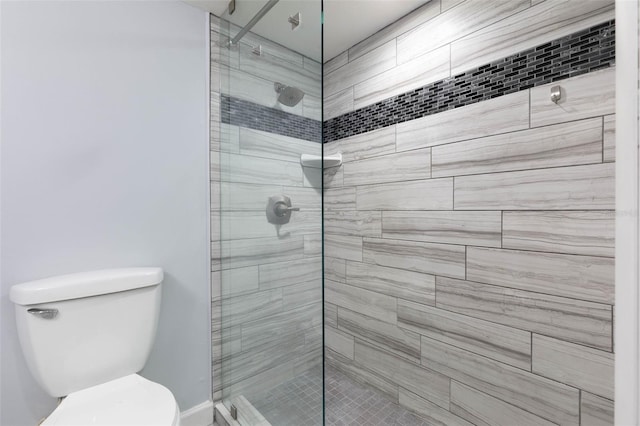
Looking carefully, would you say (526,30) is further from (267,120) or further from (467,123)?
(267,120)

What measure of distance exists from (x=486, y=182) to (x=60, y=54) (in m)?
1.92

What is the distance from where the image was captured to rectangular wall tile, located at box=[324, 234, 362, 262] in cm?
210

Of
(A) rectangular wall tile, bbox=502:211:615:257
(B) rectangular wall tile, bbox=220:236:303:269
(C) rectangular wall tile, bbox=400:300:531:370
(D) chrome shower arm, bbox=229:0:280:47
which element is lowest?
(C) rectangular wall tile, bbox=400:300:531:370

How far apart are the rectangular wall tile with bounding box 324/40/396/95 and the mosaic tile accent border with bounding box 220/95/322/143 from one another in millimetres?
917

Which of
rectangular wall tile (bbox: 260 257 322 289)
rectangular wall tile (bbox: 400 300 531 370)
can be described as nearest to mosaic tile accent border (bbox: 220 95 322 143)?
rectangular wall tile (bbox: 260 257 322 289)

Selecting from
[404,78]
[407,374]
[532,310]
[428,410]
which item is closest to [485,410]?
[428,410]

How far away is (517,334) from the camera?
1.35 meters

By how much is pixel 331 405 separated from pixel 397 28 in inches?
89.8

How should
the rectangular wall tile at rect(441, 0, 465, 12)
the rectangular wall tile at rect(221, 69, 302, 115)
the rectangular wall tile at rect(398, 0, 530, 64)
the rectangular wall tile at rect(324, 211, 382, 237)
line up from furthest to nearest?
1. the rectangular wall tile at rect(324, 211, 382, 237)
2. the rectangular wall tile at rect(441, 0, 465, 12)
3. the rectangular wall tile at rect(398, 0, 530, 64)
4. the rectangular wall tile at rect(221, 69, 302, 115)

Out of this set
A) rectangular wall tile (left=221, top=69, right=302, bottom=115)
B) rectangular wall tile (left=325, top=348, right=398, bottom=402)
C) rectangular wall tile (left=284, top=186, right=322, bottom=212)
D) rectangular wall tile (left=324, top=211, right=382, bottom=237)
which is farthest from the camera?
rectangular wall tile (left=324, top=211, right=382, bottom=237)

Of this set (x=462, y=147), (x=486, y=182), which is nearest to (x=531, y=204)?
(x=486, y=182)

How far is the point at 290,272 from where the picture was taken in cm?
127

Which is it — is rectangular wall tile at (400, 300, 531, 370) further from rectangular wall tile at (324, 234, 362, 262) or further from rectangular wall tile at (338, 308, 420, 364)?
rectangular wall tile at (324, 234, 362, 262)

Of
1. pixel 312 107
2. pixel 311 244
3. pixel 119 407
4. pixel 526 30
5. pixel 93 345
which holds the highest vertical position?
pixel 526 30
